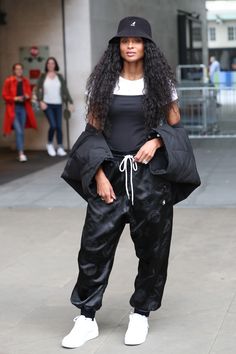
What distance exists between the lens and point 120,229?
499cm

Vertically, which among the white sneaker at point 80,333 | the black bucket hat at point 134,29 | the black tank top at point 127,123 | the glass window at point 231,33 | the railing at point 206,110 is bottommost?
the white sneaker at point 80,333

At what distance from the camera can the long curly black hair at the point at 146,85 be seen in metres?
4.90

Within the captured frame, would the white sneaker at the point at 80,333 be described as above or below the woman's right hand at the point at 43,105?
below

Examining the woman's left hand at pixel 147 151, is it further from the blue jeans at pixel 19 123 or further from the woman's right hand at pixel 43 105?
the woman's right hand at pixel 43 105

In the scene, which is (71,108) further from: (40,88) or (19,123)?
(19,123)

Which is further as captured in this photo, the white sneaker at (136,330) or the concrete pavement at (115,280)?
the concrete pavement at (115,280)

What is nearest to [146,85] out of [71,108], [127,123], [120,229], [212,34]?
[127,123]

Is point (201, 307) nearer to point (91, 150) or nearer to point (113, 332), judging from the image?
point (113, 332)

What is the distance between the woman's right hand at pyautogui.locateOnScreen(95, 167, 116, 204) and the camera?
16.0ft

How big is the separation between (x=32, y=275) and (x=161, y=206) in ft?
6.97

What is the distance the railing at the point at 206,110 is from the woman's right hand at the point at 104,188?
1174 cm

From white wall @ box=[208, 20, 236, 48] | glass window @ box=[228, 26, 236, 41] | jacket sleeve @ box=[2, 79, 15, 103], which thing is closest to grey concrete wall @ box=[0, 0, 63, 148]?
jacket sleeve @ box=[2, 79, 15, 103]

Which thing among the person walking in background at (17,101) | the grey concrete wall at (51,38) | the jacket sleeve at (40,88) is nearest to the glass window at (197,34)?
the grey concrete wall at (51,38)

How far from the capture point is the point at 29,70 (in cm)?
1625
